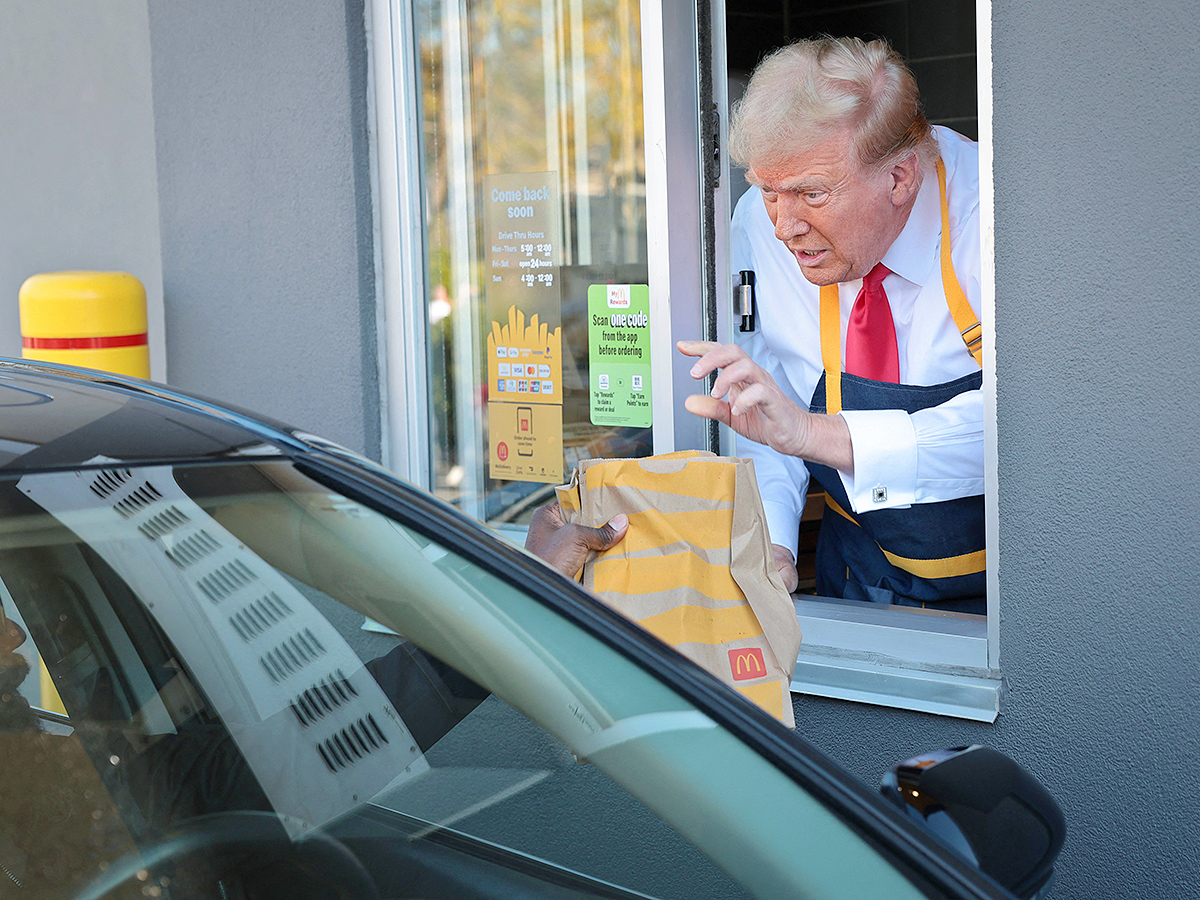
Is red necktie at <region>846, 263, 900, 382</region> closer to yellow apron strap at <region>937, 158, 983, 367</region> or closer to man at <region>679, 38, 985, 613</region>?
man at <region>679, 38, 985, 613</region>

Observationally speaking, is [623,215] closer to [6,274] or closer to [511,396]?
[511,396]

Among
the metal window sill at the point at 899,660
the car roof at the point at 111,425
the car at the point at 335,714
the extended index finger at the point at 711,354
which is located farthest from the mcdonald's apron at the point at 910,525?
the car roof at the point at 111,425

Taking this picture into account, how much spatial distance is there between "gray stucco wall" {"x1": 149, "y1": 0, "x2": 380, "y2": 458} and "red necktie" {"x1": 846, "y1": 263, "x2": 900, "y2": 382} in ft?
4.77

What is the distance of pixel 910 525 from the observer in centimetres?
263

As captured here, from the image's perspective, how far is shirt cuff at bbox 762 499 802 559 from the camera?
2.79 m

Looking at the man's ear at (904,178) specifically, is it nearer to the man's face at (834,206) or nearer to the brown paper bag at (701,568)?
the man's face at (834,206)

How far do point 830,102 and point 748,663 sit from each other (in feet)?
4.11

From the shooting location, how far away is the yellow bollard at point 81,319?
3371 millimetres

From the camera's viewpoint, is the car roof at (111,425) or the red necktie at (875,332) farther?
the red necktie at (875,332)

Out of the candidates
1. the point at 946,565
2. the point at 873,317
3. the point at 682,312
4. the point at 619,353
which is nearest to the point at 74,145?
the point at 619,353

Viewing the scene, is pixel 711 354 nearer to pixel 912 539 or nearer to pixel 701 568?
pixel 701 568

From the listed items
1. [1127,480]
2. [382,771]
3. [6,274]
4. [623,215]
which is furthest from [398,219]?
[6,274]

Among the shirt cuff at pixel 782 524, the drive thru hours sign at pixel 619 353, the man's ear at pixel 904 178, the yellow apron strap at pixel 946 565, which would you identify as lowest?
the yellow apron strap at pixel 946 565

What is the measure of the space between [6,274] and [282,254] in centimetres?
251
